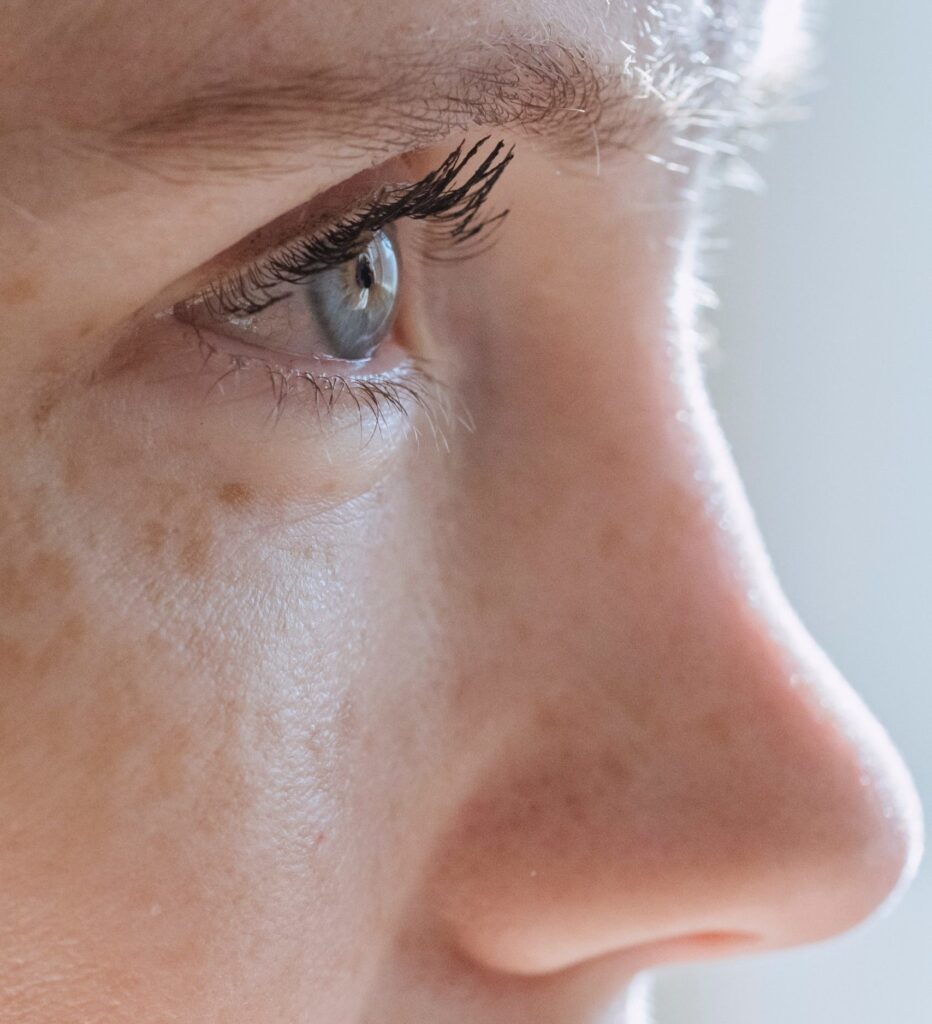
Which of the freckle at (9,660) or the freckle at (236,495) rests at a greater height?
the freckle at (236,495)

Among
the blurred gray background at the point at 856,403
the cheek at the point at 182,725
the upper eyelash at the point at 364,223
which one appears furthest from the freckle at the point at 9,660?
the blurred gray background at the point at 856,403

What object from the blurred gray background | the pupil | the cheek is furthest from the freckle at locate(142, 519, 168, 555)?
the blurred gray background

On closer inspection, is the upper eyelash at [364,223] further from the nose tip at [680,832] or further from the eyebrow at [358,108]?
the nose tip at [680,832]

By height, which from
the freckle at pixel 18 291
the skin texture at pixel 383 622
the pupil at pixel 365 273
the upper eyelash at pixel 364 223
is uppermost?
the freckle at pixel 18 291

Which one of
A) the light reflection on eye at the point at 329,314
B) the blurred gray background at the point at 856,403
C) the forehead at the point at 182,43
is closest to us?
the forehead at the point at 182,43

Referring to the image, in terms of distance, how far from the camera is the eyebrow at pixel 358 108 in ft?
0.97

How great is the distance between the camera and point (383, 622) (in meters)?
0.40

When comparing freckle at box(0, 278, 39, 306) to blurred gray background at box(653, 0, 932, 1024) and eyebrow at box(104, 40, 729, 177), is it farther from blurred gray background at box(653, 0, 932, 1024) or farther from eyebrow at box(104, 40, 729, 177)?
blurred gray background at box(653, 0, 932, 1024)

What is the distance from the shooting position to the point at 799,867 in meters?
0.46

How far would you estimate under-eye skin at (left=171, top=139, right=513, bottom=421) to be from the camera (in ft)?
1.24

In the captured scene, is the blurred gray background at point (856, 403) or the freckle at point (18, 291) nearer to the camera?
the freckle at point (18, 291)

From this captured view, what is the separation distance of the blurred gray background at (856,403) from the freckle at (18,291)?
44.6 inches

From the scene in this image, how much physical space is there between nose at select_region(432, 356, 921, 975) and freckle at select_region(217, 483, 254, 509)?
0.10m

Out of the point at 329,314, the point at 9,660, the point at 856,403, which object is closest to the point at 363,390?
the point at 329,314
